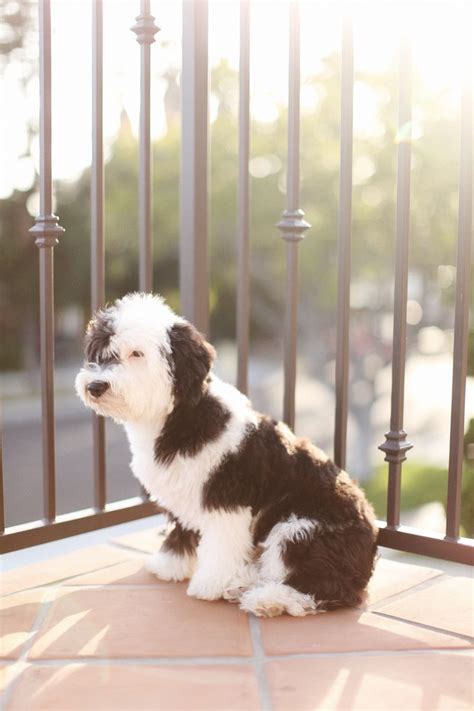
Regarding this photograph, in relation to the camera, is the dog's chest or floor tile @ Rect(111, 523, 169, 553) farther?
floor tile @ Rect(111, 523, 169, 553)

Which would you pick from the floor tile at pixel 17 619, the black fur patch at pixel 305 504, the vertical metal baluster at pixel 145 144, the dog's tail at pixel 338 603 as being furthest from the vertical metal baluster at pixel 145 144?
the dog's tail at pixel 338 603

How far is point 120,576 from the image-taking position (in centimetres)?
249

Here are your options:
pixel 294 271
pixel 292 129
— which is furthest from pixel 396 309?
pixel 292 129

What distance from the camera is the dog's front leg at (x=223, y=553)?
2264 millimetres

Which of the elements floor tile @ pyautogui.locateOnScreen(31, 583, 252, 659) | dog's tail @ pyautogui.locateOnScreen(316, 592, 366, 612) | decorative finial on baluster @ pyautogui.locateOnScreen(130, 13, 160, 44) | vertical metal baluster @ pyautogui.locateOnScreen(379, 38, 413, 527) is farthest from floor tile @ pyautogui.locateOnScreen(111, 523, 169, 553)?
decorative finial on baluster @ pyautogui.locateOnScreen(130, 13, 160, 44)

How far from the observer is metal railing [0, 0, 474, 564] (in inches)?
92.4

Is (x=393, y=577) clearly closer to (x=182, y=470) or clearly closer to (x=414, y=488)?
(x=182, y=470)

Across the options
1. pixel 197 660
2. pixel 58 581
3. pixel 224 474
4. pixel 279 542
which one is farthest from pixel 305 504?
pixel 58 581

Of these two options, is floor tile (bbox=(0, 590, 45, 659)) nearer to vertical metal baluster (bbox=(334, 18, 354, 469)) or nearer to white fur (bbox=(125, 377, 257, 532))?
white fur (bbox=(125, 377, 257, 532))

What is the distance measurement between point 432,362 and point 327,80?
639 cm

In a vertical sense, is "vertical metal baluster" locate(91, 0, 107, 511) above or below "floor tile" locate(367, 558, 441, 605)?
above

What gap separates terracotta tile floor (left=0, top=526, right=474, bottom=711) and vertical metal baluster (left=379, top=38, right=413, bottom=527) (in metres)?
0.38

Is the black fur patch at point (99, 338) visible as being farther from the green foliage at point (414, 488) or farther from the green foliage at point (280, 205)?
the green foliage at point (414, 488)

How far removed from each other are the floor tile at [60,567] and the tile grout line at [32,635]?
3.5 inches
